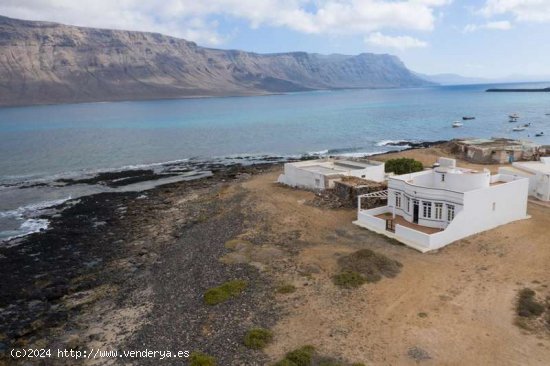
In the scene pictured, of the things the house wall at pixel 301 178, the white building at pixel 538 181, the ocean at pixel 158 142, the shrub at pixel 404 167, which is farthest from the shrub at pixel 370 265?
the ocean at pixel 158 142

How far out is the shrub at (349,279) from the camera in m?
22.8

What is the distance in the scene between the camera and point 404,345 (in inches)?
700

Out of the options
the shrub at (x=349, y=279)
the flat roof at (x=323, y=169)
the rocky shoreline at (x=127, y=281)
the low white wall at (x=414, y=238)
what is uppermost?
the flat roof at (x=323, y=169)

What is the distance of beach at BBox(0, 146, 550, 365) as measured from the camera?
18172mm

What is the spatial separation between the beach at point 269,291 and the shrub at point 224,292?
13.0 inches

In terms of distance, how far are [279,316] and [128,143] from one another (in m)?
79.3

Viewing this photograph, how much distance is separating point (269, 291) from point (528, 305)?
37.9 ft

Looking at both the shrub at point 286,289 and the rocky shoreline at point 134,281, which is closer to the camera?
the rocky shoreline at point 134,281

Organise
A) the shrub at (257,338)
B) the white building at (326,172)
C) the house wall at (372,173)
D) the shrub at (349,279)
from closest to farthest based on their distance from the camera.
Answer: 1. the shrub at (257,338)
2. the shrub at (349,279)
3. the white building at (326,172)
4. the house wall at (372,173)

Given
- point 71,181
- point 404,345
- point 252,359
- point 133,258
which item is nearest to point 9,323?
point 133,258

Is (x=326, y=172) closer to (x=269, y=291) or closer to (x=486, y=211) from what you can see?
(x=486, y=211)

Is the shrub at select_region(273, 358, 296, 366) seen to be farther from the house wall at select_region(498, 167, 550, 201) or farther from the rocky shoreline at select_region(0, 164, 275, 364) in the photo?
the house wall at select_region(498, 167, 550, 201)

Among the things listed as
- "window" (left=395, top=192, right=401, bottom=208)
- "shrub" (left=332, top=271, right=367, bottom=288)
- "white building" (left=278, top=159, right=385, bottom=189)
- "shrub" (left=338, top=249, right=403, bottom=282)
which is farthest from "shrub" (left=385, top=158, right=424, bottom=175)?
"shrub" (left=332, top=271, right=367, bottom=288)

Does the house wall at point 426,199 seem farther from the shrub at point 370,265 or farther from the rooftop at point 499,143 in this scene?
the rooftop at point 499,143
